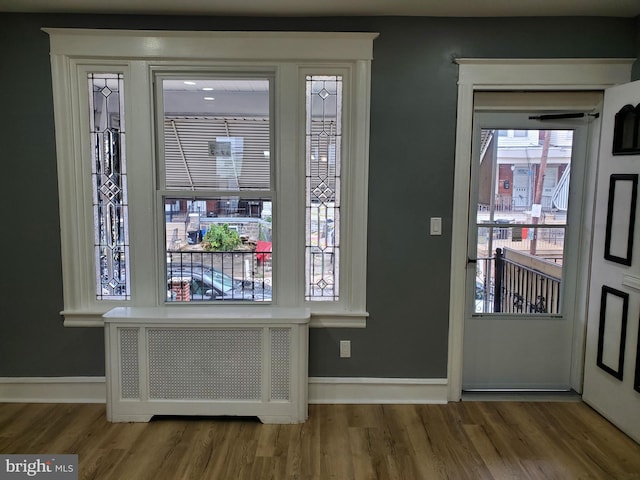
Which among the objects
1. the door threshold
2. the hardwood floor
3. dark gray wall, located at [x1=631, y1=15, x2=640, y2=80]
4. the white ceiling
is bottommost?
the hardwood floor

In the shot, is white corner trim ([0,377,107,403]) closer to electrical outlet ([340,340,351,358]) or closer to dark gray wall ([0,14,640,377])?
dark gray wall ([0,14,640,377])

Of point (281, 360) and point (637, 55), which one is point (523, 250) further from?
point (281, 360)

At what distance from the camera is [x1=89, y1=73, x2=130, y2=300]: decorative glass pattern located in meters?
2.88

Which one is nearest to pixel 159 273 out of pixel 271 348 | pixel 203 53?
pixel 271 348

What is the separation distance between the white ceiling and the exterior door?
0.62 m

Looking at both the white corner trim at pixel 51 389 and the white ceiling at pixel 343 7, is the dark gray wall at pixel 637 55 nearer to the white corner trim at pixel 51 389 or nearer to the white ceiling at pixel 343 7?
the white ceiling at pixel 343 7

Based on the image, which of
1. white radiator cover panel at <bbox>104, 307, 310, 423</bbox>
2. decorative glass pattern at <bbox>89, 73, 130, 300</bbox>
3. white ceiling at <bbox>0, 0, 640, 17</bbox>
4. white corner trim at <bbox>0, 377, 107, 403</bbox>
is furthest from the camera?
white corner trim at <bbox>0, 377, 107, 403</bbox>

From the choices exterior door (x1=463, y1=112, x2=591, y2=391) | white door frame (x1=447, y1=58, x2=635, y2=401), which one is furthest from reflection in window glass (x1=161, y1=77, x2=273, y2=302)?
exterior door (x1=463, y1=112, x2=591, y2=391)

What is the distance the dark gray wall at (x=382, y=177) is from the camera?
2787 mm

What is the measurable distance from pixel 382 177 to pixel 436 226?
47 cm

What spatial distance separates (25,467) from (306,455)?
1424 millimetres

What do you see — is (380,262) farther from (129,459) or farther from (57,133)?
(57,133)

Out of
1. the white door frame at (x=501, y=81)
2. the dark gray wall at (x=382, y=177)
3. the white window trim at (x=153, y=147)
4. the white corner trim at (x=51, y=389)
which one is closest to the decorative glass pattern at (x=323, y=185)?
the white window trim at (x=153, y=147)

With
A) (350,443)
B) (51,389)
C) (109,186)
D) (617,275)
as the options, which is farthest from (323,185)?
(51,389)
